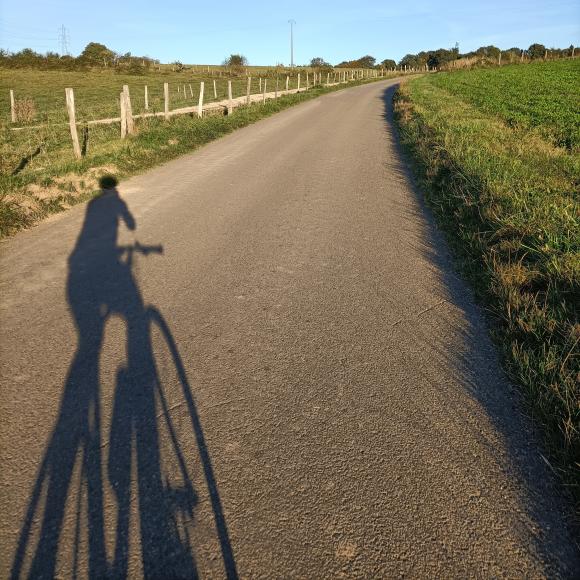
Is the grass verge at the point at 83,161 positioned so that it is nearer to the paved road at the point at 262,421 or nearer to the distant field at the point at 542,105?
the paved road at the point at 262,421

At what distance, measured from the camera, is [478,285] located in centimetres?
426

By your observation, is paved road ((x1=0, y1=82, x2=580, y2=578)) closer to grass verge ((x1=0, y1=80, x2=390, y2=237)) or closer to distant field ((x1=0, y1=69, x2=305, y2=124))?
grass verge ((x1=0, y1=80, x2=390, y2=237))

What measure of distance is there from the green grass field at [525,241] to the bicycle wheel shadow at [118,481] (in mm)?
1969

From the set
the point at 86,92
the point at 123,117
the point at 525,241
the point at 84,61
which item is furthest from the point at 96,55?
the point at 525,241

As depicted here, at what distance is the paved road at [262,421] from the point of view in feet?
6.43

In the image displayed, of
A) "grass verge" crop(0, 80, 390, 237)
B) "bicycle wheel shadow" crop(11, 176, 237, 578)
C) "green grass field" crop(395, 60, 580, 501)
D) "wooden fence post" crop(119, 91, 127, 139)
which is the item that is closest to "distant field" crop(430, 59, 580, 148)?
"green grass field" crop(395, 60, 580, 501)

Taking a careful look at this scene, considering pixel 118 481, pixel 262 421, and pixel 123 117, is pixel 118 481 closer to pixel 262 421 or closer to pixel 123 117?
pixel 262 421

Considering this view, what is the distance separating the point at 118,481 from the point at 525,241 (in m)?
4.55

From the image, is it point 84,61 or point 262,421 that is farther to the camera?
point 84,61

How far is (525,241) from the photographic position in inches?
187

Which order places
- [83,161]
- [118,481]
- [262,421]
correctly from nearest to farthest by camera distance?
[118,481] → [262,421] → [83,161]

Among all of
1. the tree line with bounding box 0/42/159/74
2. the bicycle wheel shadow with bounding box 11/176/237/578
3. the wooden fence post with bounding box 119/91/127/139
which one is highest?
the tree line with bounding box 0/42/159/74

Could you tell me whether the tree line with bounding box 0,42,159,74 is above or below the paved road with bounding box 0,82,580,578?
above

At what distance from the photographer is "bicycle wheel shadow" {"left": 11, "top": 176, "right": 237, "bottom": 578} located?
1.92m
